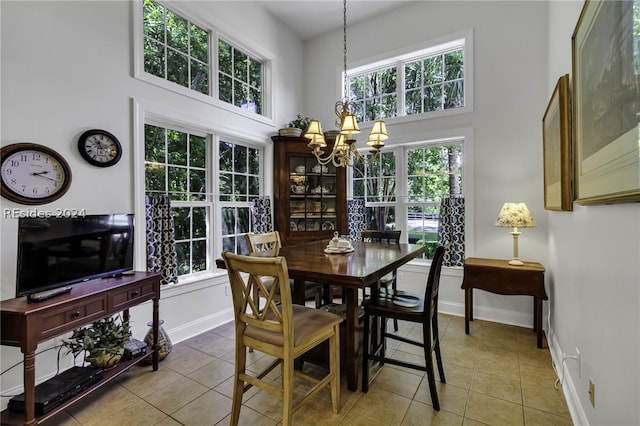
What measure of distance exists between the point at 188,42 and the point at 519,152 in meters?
3.90

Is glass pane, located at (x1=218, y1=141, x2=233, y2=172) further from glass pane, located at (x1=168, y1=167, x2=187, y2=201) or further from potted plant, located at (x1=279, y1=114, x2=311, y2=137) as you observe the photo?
potted plant, located at (x1=279, y1=114, x2=311, y2=137)

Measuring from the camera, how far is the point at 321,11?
424cm

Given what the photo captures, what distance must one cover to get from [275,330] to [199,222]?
2.14m

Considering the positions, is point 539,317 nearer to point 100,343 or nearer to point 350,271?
point 350,271

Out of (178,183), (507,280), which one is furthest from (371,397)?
(178,183)

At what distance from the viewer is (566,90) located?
1981 mm

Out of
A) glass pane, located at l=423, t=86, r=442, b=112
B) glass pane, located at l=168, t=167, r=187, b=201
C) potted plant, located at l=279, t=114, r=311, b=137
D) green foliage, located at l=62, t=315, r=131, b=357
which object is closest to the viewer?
green foliage, located at l=62, t=315, r=131, b=357

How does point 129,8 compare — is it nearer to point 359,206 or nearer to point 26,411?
point 26,411

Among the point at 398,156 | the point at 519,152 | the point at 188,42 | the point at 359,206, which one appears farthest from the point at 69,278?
the point at 519,152

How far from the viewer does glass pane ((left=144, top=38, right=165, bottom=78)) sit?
113 inches

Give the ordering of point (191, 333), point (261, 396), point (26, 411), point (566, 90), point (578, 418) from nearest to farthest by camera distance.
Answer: point (26, 411) < point (578, 418) < point (566, 90) < point (261, 396) < point (191, 333)

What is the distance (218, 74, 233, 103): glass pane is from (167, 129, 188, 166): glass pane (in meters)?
0.77

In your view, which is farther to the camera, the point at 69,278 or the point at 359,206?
the point at 359,206

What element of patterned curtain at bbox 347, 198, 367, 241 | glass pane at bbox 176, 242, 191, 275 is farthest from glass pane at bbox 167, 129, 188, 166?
patterned curtain at bbox 347, 198, 367, 241
